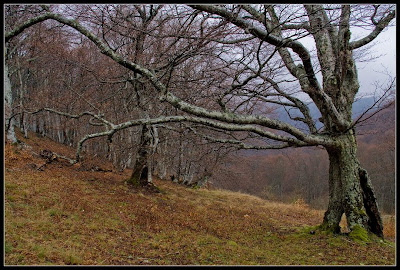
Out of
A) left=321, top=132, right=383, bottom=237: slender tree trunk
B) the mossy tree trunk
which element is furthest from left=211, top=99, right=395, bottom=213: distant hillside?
left=321, top=132, right=383, bottom=237: slender tree trunk

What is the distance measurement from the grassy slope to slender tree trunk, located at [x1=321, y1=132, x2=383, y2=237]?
1.25 ft

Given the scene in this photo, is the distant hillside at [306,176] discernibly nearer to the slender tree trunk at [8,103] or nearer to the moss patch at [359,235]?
the slender tree trunk at [8,103]

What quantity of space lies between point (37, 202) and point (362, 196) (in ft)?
22.1

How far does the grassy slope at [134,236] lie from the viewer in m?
3.92

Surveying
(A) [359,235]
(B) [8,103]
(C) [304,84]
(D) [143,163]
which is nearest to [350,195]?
(A) [359,235]

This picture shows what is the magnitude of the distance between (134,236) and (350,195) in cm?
432

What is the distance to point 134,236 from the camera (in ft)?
17.0

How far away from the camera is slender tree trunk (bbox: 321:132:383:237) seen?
545cm

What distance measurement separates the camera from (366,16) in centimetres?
512

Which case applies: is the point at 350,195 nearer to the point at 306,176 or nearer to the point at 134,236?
the point at 134,236

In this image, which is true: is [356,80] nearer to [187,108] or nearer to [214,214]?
[187,108]

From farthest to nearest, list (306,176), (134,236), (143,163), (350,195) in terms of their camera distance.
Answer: (306,176), (143,163), (350,195), (134,236)

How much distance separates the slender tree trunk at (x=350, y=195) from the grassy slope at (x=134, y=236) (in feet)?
1.25

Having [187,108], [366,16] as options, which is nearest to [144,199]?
[187,108]
